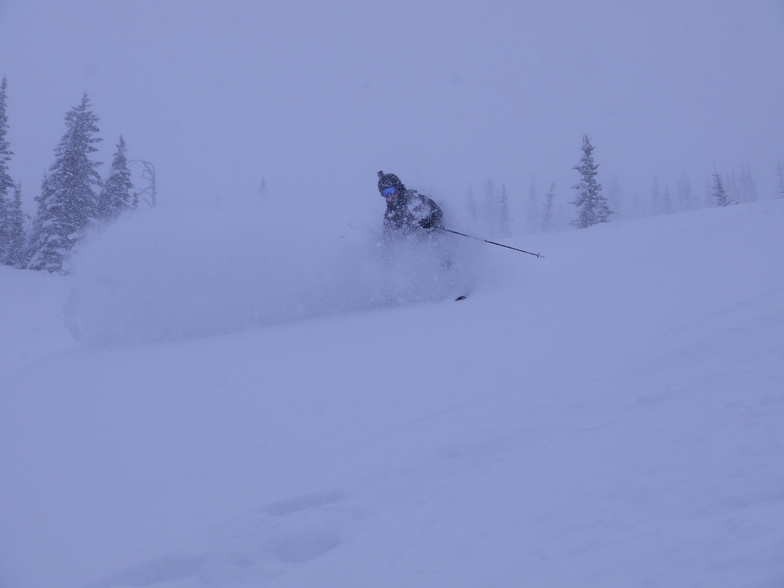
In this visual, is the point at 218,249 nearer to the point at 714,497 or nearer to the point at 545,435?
the point at 545,435

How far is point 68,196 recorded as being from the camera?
23.3 meters

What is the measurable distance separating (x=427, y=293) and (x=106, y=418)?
5992mm

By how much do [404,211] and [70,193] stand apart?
22559 mm

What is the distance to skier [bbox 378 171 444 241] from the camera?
9117 mm

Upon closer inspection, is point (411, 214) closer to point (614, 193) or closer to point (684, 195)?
point (614, 193)

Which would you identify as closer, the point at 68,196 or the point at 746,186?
the point at 68,196

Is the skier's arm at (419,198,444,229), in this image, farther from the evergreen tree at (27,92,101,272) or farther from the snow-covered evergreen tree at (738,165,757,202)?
the snow-covered evergreen tree at (738,165,757,202)

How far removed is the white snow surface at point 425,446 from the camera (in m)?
2.21

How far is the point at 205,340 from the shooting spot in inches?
284

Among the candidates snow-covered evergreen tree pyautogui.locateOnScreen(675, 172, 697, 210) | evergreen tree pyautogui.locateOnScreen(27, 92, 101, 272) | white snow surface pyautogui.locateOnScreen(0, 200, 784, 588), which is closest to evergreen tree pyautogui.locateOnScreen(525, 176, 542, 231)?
snow-covered evergreen tree pyautogui.locateOnScreen(675, 172, 697, 210)

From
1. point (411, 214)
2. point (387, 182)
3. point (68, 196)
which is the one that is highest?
point (68, 196)

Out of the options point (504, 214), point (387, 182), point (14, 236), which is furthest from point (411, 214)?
point (504, 214)

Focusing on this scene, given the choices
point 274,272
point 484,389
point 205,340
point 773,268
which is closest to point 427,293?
point 274,272

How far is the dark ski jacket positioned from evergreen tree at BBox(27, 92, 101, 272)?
814 inches
